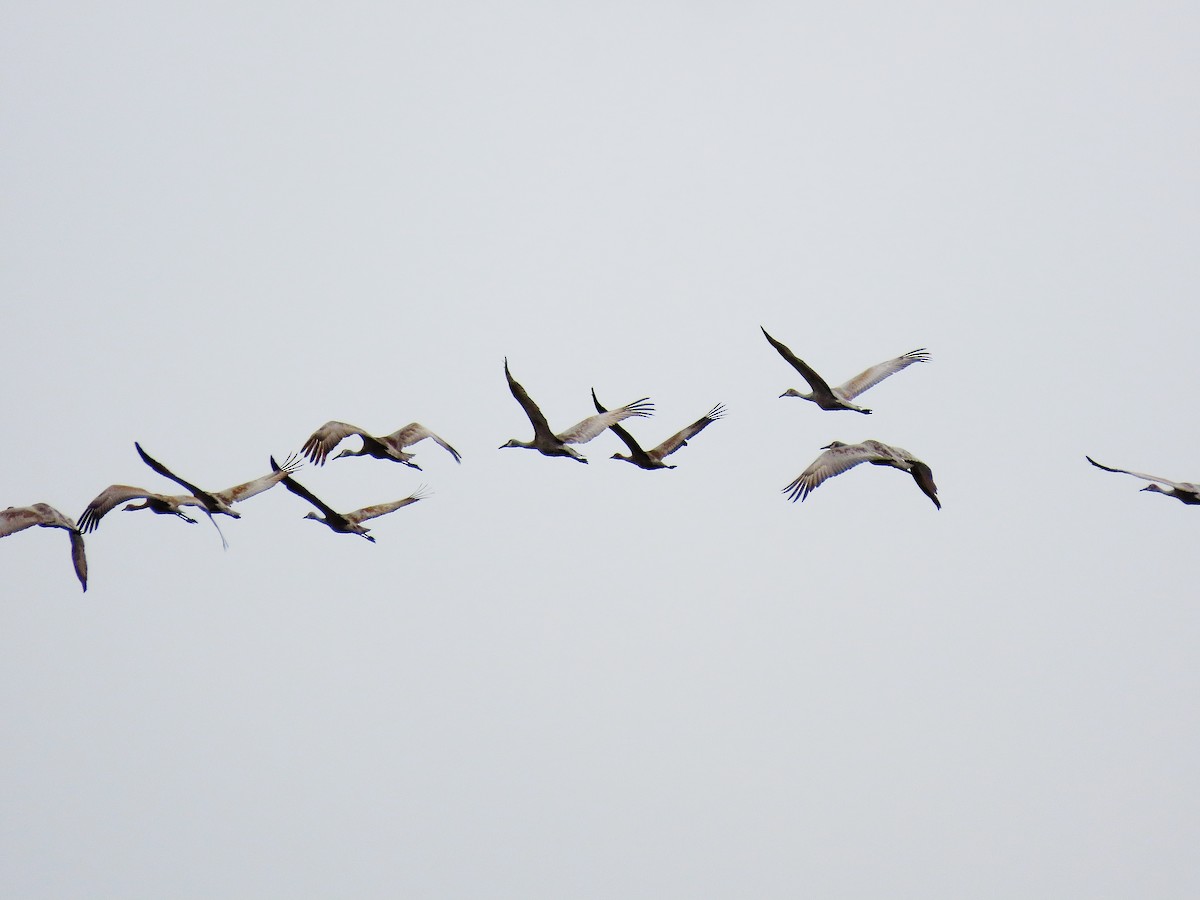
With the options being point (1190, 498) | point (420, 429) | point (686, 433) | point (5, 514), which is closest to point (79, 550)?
point (5, 514)

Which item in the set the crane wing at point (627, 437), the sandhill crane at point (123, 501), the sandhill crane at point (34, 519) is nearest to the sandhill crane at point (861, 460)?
the crane wing at point (627, 437)

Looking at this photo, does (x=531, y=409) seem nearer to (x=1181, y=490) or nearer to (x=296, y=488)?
(x=296, y=488)

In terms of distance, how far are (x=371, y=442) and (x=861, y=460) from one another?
10.9m

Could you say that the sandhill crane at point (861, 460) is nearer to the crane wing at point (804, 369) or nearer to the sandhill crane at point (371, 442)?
the crane wing at point (804, 369)

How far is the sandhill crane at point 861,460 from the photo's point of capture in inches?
1255

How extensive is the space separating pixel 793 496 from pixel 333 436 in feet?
33.9

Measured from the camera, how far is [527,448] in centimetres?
3462

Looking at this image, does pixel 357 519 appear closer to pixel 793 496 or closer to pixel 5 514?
pixel 5 514

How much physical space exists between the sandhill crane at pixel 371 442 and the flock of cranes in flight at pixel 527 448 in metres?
0.02

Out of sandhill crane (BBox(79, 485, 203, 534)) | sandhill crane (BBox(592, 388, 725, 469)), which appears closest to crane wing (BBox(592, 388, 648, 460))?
sandhill crane (BBox(592, 388, 725, 469))

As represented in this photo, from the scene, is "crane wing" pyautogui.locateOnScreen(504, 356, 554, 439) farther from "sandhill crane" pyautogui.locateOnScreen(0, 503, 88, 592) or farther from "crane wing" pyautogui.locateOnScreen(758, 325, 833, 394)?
"sandhill crane" pyautogui.locateOnScreen(0, 503, 88, 592)

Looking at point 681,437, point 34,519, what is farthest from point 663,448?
point 34,519

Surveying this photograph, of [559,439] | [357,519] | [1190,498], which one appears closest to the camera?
[1190,498]

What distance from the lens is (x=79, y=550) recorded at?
1372 inches
